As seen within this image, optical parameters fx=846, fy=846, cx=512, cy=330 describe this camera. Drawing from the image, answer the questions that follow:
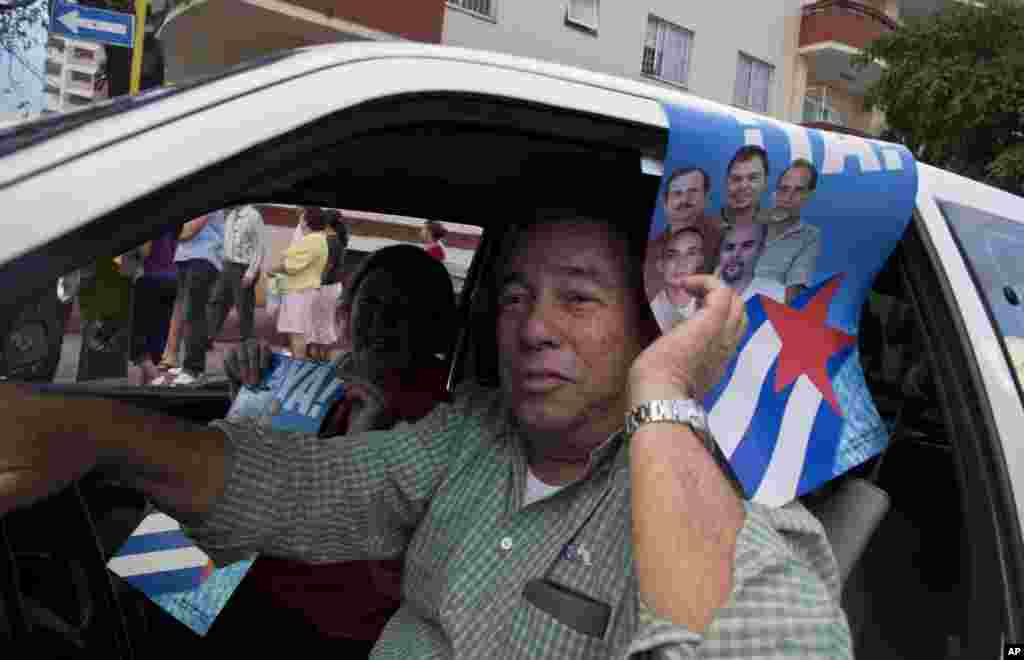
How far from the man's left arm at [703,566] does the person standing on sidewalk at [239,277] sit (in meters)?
4.17

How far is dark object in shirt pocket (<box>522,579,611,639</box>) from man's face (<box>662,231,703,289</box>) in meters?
0.51

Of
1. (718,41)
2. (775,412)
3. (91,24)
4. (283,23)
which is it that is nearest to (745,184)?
(775,412)

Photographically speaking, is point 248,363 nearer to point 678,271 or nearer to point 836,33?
point 678,271

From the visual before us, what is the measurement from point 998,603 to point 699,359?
69 cm

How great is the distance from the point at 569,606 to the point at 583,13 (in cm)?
1462

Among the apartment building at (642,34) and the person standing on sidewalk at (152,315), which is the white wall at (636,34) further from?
→ the person standing on sidewalk at (152,315)

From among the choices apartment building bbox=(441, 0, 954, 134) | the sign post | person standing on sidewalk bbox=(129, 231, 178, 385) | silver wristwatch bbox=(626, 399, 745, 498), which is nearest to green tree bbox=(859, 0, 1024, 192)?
apartment building bbox=(441, 0, 954, 134)

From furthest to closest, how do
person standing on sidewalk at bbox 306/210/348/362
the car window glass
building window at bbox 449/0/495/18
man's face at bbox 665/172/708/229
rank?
building window at bbox 449/0/495/18 < person standing on sidewalk at bbox 306/210/348/362 < the car window glass < man's face at bbox 665/172/708/229

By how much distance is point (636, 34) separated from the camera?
1546 cm

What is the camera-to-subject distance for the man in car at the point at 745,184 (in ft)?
4.34

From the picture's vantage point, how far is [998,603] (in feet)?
4.66

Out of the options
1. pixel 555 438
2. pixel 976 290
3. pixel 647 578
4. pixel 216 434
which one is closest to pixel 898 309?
pixel 976 290

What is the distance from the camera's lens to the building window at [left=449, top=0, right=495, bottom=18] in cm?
1319

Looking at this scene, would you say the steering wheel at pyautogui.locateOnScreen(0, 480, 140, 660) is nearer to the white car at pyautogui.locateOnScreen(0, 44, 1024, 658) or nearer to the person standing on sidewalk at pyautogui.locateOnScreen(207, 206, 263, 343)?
the white car at pyautogui.locateOnScreen(0, 44, 1024, 658)
